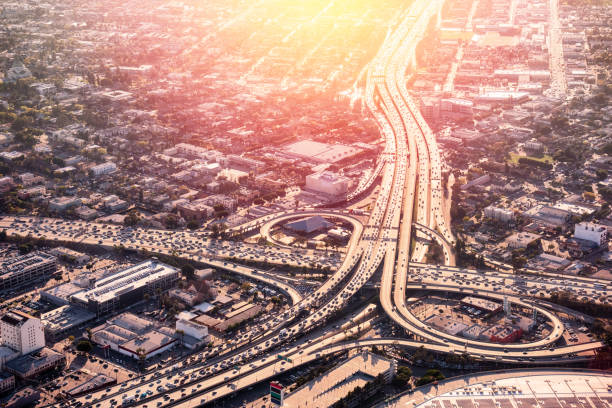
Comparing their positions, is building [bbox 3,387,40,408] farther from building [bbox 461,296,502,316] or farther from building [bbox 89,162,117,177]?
building [bbox 89,162,117,177]

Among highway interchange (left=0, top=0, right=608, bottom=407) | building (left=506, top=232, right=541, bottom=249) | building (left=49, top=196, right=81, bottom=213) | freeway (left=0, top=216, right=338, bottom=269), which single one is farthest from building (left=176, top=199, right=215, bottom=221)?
building (left=506, top=232, right=541, bottom=249)


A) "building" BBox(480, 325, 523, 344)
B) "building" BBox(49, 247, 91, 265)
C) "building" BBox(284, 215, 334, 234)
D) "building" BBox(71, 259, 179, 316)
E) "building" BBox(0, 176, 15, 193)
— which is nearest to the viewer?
"building" BBox(480, 325, 523, 344)

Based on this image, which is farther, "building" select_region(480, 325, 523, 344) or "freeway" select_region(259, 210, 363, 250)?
"freeway" select_region(259, 210, 363, 250)

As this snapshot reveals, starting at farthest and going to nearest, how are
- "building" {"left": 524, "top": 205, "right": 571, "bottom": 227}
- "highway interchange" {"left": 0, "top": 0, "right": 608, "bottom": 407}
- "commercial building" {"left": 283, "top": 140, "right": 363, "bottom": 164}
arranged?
"commercial building" {"left": 283, "top": 140, "right": 363, "bottom": 164}, "building" {"left": 524, "top": 205, "right": 571, "bottom": 227}, "highway interchange" {"left": 0, "top": 0, "right": 608, "bottom": 407}

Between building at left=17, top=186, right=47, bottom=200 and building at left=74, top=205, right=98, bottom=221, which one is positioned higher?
building at left=17, top=186, right=47, bottom=200

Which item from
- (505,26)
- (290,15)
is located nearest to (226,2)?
(290,15)

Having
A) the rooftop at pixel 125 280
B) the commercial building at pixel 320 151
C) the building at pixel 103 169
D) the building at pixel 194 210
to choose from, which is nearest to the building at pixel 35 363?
the rooftop at pixel 125 280

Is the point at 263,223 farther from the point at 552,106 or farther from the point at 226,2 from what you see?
the point at 226,2
